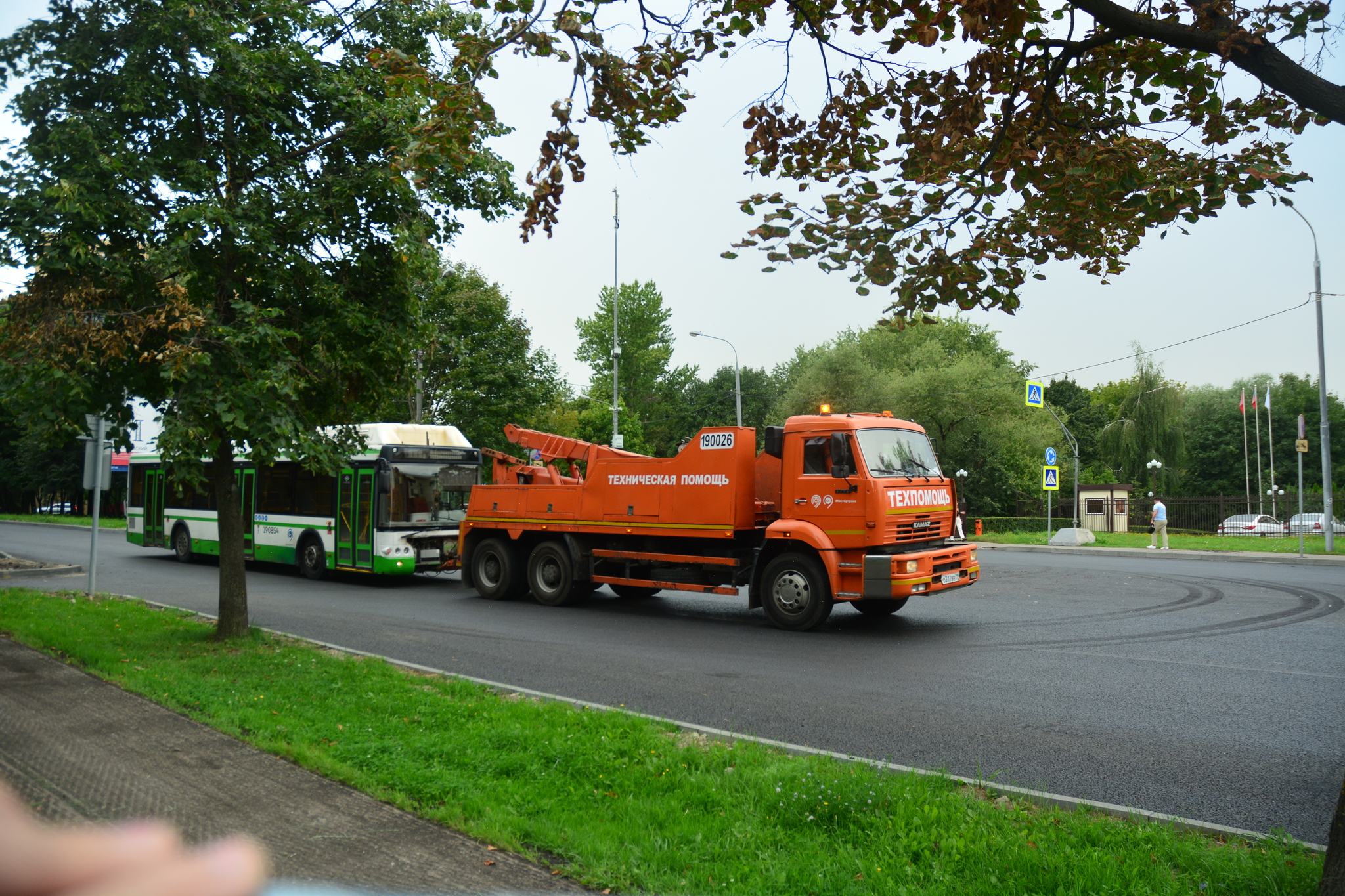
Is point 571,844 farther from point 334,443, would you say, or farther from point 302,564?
point 302,564

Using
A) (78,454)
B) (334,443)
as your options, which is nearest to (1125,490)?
(334,443)

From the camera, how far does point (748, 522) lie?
45.0 ft

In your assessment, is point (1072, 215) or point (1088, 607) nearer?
point (1072, 215)

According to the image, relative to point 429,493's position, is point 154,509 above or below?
below

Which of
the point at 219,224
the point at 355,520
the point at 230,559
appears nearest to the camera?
the point at 219,224

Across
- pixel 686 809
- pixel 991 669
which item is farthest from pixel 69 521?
pixel 686 809

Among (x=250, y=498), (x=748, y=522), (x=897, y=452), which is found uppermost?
(x=897, y=452)

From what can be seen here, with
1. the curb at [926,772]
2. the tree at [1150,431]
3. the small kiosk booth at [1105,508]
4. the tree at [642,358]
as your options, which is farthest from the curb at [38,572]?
the tree at [1150,431]

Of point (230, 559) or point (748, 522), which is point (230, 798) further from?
point (748, 522)

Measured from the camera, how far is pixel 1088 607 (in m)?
14.6

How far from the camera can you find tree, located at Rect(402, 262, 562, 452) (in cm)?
3216

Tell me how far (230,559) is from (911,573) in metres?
8.14

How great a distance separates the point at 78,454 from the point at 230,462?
50571 millimetres

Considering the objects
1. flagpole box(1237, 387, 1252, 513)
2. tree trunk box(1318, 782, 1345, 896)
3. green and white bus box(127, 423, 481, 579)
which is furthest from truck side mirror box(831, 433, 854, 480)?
flagpole box(1237, 387, 1252, 513)
